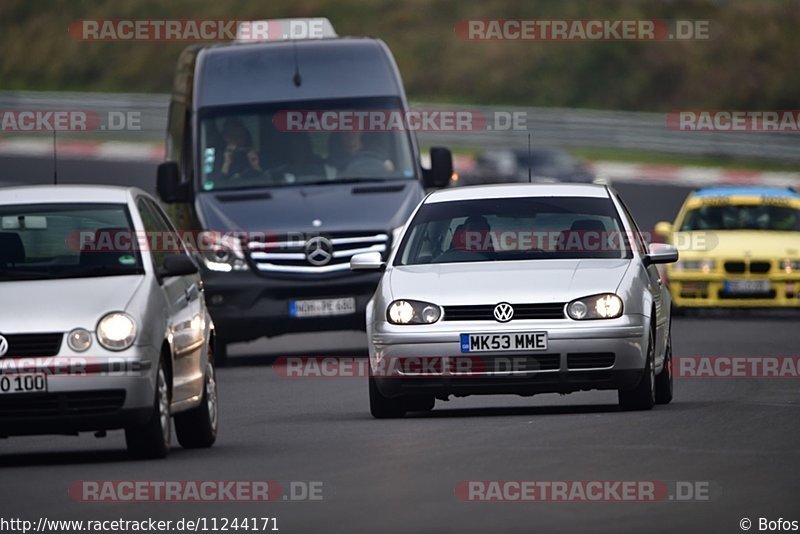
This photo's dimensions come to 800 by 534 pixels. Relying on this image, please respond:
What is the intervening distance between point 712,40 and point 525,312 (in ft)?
201

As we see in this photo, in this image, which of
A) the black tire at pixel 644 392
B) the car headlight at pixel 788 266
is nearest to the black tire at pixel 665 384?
the black tire at pixel 644 392

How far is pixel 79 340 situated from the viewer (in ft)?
39.5

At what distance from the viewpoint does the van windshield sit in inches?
858

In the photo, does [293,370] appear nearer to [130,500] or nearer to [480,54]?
[130,500]

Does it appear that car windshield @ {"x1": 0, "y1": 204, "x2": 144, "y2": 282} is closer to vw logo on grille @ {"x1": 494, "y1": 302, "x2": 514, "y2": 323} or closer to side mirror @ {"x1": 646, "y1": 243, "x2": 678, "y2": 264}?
vw logo on grille @ {"x1": 494, "y1": 302, "x2": 514, "y2": 323}

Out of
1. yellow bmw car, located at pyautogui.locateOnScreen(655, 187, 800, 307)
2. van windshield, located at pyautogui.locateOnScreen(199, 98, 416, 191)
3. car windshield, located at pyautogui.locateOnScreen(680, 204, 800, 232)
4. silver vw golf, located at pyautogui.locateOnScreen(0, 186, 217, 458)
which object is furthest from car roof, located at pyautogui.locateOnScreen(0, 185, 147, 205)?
car windshield, located at pyautogui.locateOnScreen(680, 204, 800, 232)

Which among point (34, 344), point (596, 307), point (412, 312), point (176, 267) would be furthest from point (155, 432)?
point (596, 307)

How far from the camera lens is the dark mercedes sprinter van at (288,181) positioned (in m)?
21.3

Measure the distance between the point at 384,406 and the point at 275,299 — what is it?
684cm

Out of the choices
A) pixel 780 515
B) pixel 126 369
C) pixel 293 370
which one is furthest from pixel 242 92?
pixel 780 515

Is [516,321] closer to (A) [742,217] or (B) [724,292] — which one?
(B) [724,292]

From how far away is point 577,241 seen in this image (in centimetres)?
1514

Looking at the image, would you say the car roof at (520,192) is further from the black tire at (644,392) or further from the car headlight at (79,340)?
the car headlight at (79,340)

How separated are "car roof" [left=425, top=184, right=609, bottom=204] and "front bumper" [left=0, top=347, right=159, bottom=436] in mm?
4288
